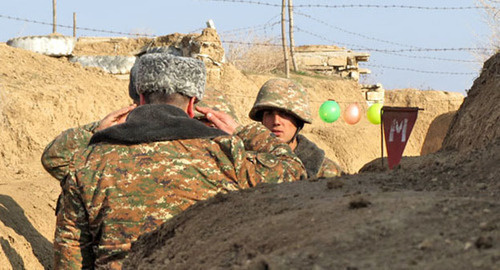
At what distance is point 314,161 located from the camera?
5.11 meters

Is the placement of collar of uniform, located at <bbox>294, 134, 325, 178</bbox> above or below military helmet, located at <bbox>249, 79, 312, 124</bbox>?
below

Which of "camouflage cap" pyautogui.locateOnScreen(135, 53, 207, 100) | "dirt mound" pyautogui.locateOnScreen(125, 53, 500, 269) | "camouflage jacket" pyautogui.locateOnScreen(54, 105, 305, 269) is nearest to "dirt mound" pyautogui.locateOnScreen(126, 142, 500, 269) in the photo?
"dirt mound" pyautogui.locateOnScreen(125, 53, 500, 269)

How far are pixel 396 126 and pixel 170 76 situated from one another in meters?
2.53

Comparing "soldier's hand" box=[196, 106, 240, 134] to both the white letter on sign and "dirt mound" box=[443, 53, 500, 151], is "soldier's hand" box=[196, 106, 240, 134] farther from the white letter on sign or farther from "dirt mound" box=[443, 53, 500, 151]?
the white letter on sign

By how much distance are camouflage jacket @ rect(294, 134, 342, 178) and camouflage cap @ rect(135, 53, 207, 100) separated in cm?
168

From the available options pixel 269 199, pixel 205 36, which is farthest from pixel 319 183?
pixel 205 36

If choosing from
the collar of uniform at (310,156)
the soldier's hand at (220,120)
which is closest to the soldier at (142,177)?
the soldier's hand at (220,120)

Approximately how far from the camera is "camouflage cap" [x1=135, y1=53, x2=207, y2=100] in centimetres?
337

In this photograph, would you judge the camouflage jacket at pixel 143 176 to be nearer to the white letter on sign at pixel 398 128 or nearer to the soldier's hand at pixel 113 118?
the soldier's hand at pixel 113 118

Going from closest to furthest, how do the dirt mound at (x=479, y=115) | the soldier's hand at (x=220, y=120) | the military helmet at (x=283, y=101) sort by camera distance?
1. the soldier's hand at (x=220, y=120)
2. the dirt mound at (x=479, y=115)
3. the military helmet at (x=283, y=101)

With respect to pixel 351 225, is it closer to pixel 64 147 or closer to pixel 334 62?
pixel 64 147

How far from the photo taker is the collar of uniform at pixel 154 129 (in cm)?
317

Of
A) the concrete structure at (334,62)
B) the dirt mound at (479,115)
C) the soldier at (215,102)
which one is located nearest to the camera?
the dirt mound at (479,115)

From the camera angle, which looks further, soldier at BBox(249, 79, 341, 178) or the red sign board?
the red sign board
